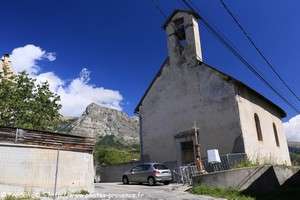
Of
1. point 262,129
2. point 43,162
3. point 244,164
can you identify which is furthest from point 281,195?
point 43,162

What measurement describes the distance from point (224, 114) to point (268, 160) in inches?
210

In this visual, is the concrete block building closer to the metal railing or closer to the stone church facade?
the metal railing

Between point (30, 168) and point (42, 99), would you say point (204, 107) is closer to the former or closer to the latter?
point (42, 99)

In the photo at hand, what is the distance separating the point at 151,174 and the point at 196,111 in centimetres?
608

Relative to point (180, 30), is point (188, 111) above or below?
below

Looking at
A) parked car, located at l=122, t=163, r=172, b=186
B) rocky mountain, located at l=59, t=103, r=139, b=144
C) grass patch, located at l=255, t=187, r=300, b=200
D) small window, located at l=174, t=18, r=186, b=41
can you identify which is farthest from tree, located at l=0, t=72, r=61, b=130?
rocky mountain, located at l=59, t=103, r=139, b=144

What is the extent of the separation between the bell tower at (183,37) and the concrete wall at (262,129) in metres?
4.87

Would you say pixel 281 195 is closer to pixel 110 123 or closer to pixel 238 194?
pixel 238 194

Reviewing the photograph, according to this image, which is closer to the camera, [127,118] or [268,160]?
[268,160]

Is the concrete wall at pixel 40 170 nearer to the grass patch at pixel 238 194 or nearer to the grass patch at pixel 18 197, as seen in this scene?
the grass patch at pixel 18 197

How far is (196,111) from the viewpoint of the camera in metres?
24.2

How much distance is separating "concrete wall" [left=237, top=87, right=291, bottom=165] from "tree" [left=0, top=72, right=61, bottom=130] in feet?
44.5

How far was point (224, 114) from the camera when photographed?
2247 cm

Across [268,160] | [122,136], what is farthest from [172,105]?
[122,136]
